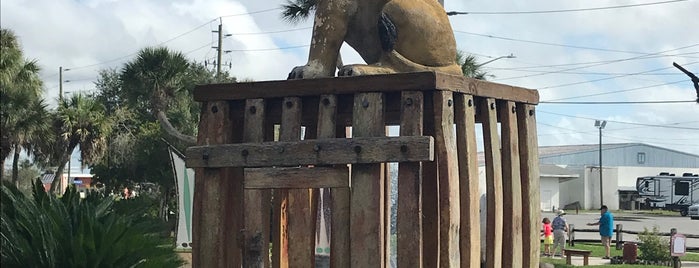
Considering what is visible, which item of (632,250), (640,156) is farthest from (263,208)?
(640,156)

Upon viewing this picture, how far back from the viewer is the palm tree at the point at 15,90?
77.9ft

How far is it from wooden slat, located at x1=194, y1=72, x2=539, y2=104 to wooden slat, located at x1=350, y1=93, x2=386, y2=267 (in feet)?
0.30

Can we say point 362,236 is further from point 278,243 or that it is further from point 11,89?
point 11,89

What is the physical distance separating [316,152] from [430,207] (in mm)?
794

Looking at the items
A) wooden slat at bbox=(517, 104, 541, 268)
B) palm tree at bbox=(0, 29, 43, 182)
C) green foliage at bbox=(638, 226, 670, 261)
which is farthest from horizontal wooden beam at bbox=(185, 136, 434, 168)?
palm tree at bbox=(0, 29, 43, 182)

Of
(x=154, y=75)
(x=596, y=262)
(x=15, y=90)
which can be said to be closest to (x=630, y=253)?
(x=596, y=262)

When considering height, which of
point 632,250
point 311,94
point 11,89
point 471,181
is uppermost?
point 11,89

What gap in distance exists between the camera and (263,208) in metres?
4.65

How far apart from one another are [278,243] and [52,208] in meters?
1.29

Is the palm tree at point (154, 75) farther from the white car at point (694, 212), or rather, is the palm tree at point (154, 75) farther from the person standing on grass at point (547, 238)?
the white car at point (694, 212)

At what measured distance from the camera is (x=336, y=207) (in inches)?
166

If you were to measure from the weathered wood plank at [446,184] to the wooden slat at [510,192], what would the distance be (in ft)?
2.20

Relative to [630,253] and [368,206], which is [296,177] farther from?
[630,253]

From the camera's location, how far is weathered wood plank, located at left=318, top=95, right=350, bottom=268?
417 centimetres
